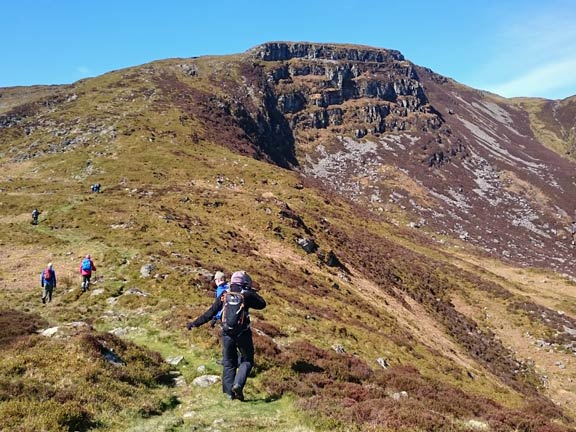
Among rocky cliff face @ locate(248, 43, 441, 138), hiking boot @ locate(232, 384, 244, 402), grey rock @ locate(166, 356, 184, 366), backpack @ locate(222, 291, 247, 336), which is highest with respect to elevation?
rocky cliff face @ locate(248, 43, 441, 138)

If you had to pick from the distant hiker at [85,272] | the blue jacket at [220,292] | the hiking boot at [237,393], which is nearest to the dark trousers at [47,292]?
the distant hiker at [85,272]

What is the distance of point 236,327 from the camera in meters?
11.5

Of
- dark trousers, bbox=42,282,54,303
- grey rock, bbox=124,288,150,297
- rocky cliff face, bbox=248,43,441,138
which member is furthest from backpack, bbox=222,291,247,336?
rocky cliff face, bbox=248,43,441,138

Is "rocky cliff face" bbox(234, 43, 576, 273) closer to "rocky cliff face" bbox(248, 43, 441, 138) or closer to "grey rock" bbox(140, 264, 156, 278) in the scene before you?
"rocky cliff face" bbox(248, 43, 441, 138)

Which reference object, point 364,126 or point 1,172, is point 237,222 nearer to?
point 1,172

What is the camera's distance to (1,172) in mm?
71938

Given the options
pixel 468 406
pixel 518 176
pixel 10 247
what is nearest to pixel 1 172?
pixel 10 247

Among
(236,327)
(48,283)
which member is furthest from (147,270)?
(236,327)

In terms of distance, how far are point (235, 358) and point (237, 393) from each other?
946 millimetres

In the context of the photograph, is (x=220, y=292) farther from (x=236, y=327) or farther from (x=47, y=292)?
(x=47, y=292)

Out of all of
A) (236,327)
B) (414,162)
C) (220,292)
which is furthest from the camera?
(414,162)

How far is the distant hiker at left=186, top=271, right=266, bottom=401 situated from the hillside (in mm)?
787

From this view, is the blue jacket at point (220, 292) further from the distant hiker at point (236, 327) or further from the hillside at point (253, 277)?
the hillside at point (253, 277)

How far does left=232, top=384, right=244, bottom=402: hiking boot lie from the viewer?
11796 millimetres
